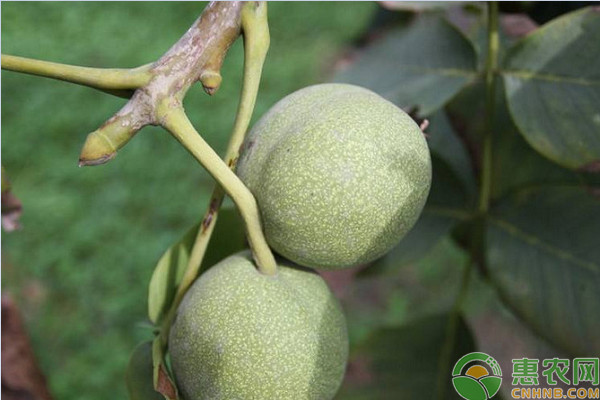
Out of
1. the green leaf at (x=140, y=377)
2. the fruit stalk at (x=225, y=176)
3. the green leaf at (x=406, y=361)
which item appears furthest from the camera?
the green leaf at (x=406, y=361)

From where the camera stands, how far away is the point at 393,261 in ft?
4.66

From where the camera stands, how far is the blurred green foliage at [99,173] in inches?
93.2

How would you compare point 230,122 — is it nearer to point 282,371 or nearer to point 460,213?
point 460,213

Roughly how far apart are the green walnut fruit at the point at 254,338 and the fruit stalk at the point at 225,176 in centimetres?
2

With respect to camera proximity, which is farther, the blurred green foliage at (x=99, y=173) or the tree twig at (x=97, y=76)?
the blurred green foliage at (x=99, y=173)

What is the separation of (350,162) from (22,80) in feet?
7.61

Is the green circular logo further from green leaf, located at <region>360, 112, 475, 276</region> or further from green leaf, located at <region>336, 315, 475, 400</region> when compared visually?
green leaf, located at <region>360, 112, 475, 276</region>

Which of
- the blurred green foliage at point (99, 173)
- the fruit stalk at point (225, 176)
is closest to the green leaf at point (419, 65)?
the fruit stalk at point (225, 176)

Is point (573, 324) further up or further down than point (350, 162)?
further down

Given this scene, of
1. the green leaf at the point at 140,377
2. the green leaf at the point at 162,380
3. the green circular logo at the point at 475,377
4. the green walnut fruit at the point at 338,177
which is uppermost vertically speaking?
the green walnut fruit at the point at 338,177

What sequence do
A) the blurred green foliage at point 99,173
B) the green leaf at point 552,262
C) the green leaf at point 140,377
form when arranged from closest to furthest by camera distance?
the green leaf at point 140,377 < the green leaf at point 552,262 < the blurred green foliage at point 99,173

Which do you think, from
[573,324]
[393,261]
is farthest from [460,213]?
[573,324]

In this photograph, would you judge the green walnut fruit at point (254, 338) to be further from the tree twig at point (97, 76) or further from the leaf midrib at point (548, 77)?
the leaf midrib at point (548, 77)

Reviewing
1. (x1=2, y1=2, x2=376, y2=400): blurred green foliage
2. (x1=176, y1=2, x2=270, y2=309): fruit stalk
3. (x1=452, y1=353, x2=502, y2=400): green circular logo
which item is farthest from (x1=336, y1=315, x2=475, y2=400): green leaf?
(x1=2, y1=2, x2=376, y2=400): blurred green foliage
